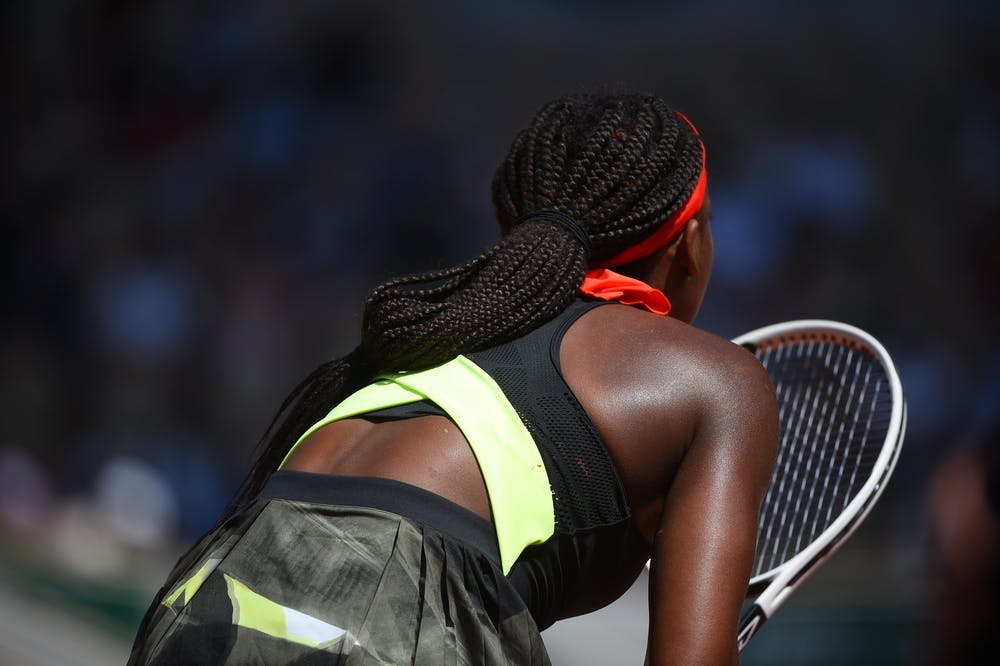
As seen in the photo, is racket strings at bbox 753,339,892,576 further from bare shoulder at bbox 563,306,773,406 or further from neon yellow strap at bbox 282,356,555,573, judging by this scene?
neon yellow strap at bbox 282,356,555,573

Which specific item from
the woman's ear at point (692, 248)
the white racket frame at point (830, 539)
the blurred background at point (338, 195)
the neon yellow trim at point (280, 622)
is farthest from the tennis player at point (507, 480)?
the blurred background at point (338, 195)

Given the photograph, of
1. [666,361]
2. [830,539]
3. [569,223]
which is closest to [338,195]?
[830,539]

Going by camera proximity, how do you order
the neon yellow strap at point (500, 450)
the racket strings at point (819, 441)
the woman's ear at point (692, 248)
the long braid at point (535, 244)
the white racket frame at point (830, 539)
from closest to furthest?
the neon yellow strap at point (500, 450)
the long braid at point (535, 244)
the woman's ear at point (692, 248)
the white racket frame at point (830, 539)
the racket strings at point (819, 441)

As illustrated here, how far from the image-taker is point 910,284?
770 cm

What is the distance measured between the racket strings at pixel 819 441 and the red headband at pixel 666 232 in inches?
27.1

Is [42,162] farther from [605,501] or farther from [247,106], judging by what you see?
[605,501]

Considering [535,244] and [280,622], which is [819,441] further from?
[280,622]

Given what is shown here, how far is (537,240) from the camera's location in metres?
2.03

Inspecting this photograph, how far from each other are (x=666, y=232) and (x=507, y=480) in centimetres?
59

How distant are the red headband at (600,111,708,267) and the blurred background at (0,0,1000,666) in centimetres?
470

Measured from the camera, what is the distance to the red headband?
2.12 metres

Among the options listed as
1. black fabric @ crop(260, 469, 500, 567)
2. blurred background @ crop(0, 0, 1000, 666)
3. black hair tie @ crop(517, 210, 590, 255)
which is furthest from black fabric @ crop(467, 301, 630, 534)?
blurred background @ crop(0, 0, 1000, 666)

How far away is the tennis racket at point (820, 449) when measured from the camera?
7.92 ft

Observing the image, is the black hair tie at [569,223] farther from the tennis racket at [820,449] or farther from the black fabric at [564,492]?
the tennis racket at [820,449]
